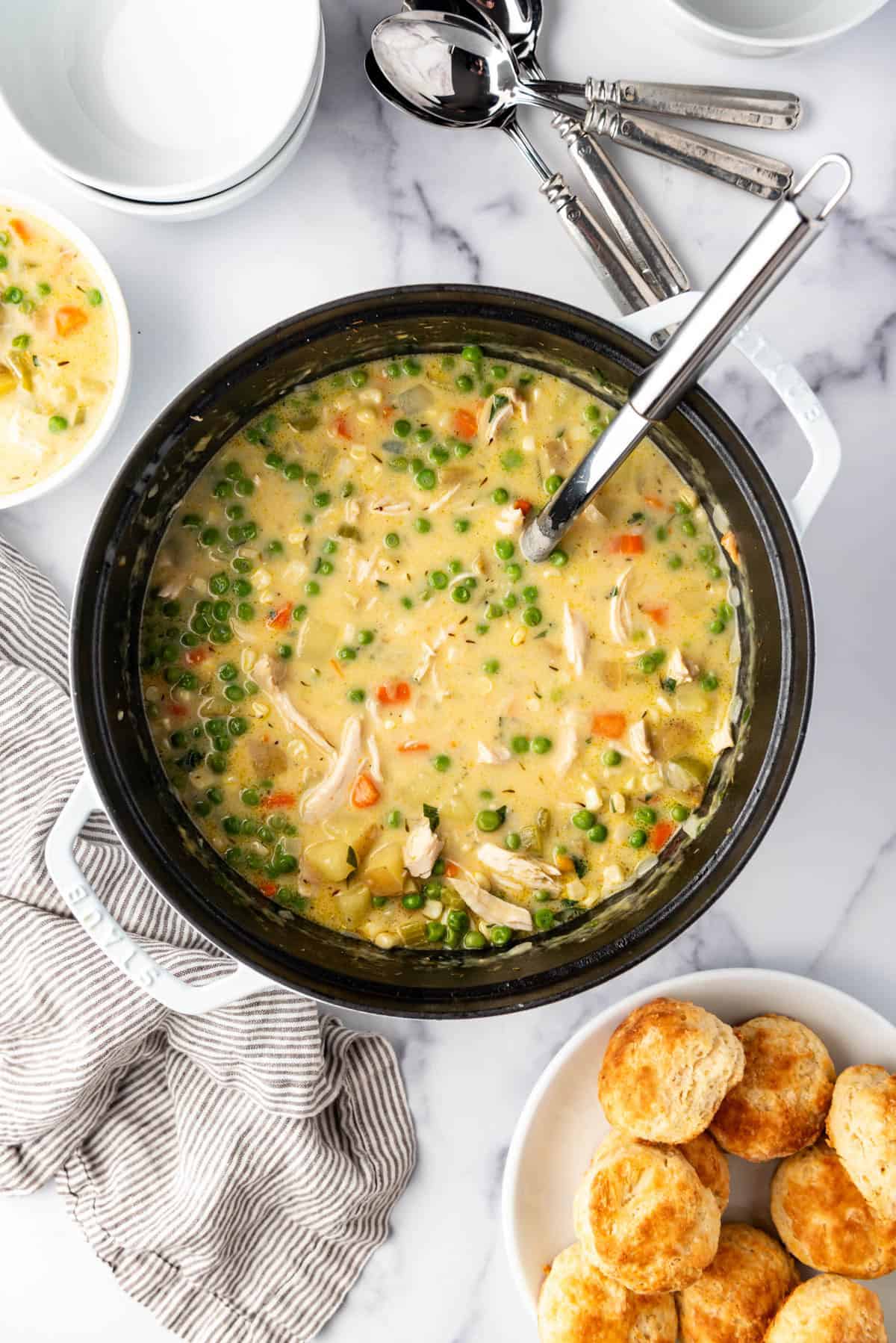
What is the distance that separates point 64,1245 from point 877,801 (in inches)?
105

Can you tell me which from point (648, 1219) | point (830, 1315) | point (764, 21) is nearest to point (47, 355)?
point (764, 21)

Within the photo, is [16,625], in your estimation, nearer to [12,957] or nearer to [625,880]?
[12,957]

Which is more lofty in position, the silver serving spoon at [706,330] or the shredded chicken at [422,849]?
the silver serving spoon at [706,330]

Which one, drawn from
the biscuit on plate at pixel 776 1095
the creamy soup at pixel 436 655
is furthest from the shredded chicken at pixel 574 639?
the biscuit on plate at pixel 776 1095

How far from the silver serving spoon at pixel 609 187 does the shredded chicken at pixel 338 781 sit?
139 centimetres

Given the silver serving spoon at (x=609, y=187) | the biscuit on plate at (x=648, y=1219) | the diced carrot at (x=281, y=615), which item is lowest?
the biscuit on plate at (x=648, y=1219)

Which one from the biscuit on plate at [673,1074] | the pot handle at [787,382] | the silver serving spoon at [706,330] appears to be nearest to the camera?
the silver serving spoon at [706,330]

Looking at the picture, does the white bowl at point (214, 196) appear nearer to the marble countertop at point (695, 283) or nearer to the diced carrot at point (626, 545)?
the marble countertop at point (695, 283)

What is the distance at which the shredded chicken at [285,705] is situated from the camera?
3135 mm

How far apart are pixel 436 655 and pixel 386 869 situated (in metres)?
0.59

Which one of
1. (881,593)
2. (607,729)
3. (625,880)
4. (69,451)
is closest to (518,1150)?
(625,880)

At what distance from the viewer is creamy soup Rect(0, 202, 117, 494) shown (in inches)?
123

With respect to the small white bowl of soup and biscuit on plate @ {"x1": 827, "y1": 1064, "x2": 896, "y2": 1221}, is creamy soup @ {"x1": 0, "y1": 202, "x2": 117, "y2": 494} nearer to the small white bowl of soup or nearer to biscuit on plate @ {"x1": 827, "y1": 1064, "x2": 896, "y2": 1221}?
the small white bowl of soup

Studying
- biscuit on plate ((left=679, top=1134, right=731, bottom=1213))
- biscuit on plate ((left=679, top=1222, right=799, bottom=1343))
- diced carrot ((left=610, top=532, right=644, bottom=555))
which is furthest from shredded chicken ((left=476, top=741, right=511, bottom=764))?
biscuit on plate ((left=679, top=1222, right=799, bottom=1343))
